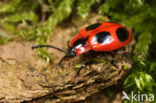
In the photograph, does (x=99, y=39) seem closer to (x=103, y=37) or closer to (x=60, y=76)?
(x=103, y=37)

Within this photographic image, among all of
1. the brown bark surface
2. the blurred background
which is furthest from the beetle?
the blurred background

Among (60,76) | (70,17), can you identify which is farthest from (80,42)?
(70,17)

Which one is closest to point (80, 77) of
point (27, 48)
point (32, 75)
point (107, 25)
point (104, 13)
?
point (32, 75)

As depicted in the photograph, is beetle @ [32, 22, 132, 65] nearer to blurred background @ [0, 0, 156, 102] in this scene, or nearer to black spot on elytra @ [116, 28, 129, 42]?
black spot on elytra @ [116, 28, 129, 42]

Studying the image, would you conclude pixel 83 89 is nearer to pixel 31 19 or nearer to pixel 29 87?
pixel 29 87

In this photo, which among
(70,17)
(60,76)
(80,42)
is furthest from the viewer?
(70,17)

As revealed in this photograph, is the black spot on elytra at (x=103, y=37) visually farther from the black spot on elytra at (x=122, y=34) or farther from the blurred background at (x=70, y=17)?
the blurred background at (x=70, y=17)

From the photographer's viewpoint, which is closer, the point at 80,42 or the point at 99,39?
the point at 99,39

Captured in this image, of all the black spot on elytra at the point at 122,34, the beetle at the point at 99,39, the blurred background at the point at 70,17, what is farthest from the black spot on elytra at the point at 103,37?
the blurred background at the point at 70,17
